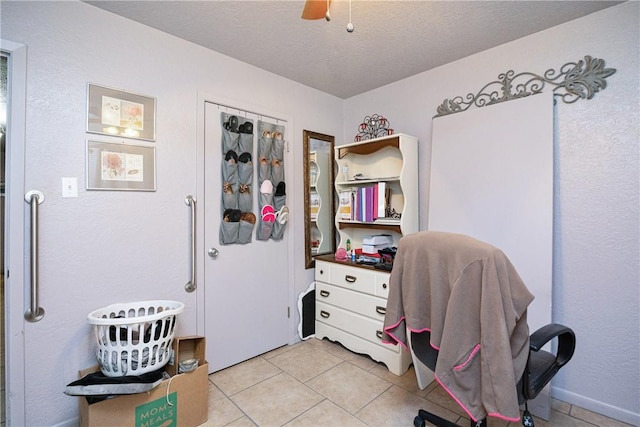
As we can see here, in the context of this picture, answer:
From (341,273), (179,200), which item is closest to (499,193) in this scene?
(341,273)

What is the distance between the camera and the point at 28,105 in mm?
1571

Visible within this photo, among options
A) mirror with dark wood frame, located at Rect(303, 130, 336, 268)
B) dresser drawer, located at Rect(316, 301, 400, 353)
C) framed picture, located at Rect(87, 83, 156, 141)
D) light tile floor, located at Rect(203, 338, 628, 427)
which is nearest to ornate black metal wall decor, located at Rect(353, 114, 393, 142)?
mirror with dark wood frame, located at Rect(303, 130, 336, 268)

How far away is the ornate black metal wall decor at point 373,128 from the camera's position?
287cm

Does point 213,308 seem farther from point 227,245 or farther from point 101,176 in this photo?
point 101,176

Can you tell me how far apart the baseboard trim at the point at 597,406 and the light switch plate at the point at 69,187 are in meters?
3.16

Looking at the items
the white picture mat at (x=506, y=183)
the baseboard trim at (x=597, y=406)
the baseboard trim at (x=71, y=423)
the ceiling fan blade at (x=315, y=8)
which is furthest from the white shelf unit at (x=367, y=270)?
the baseboard trim at (x=71, y=423)

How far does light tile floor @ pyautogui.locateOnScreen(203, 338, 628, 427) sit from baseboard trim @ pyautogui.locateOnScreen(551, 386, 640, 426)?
0.03 meters

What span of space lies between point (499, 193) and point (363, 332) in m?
1.45

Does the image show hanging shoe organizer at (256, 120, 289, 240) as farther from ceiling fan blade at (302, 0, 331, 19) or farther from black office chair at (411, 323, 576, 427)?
black office chair at (411, 323, 576, 427)

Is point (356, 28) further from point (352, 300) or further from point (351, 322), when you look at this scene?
point (351, 322)

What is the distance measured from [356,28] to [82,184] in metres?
1.90

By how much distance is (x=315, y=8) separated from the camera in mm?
1356

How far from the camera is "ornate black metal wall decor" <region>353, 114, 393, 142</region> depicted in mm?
2872

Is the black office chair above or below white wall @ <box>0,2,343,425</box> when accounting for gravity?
below
